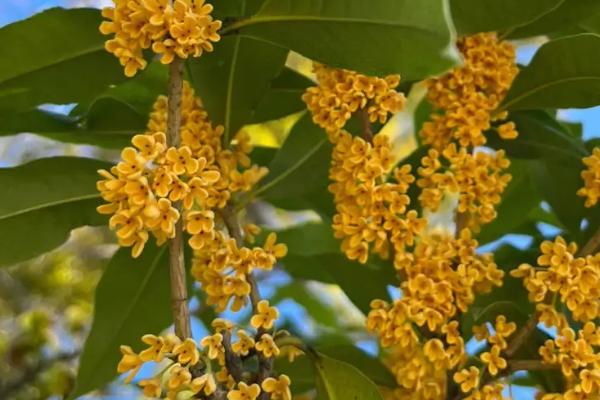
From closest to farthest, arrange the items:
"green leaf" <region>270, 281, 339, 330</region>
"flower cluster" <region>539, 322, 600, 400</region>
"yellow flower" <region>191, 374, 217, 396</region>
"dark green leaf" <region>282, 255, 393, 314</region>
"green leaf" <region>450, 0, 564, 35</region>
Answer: "yellow flower" <region>191, 374, 217, 396</region>, "flower cluster" <region>539, 322, 600, 400</region>, "green leaf" <region>450, 0, 564, 35</region>, "dark green leaf" <region>282, 255, 393, 314</region>, "green leaf" <region>270, 281, 339, 330</region>

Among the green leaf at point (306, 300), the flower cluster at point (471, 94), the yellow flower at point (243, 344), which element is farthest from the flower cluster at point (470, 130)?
the green leaf at point (306, 300)

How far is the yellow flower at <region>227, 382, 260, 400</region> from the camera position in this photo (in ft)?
1.82

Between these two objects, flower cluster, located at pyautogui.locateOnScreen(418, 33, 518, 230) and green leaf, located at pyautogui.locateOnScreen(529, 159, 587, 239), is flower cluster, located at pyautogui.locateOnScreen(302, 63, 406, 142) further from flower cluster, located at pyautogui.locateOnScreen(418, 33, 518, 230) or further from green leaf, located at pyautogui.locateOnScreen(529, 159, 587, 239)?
green leaf, located at pyautogui.locateOnScreen(529, 159, 587, 239)

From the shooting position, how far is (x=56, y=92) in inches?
29.5

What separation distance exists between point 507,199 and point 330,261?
0.22 m

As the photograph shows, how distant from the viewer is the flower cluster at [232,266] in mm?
630

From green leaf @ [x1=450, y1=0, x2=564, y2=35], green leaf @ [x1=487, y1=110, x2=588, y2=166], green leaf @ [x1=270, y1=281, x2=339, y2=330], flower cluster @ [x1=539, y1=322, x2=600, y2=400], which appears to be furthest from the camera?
green leaf @ [x1=270, y1=281, x2=339, y2=330]

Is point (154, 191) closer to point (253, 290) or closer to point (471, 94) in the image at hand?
point (253, 290)

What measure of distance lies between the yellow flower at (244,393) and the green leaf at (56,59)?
32cm

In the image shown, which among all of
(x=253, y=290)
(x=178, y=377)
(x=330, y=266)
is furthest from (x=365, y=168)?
(x=330, y=266)

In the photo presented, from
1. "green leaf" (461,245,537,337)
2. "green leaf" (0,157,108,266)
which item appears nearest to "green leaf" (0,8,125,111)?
"green leaf" (0,157,108,266)

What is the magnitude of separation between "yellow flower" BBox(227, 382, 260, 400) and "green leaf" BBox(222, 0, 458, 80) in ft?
0.75

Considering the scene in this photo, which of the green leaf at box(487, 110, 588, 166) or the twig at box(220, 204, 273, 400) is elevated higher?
the green leaf at box(487, 110, 588, 166)

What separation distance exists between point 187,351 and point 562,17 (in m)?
0.52
